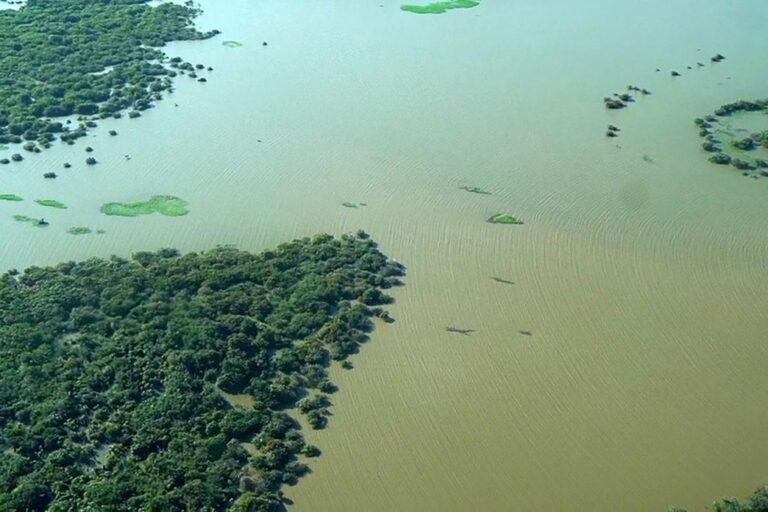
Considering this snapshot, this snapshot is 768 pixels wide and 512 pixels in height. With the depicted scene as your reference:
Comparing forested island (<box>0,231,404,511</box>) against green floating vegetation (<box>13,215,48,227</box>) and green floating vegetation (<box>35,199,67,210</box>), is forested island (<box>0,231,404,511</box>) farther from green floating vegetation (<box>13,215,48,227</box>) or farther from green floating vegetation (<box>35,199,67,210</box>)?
green floating vegetation (<box>35,199,67,210</box>)

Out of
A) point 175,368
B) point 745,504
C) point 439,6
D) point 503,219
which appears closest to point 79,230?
point 175,368

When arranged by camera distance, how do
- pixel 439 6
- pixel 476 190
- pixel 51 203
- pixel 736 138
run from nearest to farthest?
pixel 51 203, pixel 476 190, pixel 736 138, pixel 439 6

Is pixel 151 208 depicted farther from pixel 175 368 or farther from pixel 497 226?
pixel 497 226

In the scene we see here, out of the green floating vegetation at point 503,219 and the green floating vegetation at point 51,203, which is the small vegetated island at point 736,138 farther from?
the green floating vegetation at point 51,203

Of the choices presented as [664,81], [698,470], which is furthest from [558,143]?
[698,470]

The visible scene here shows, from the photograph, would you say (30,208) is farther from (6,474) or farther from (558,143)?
(558,143)

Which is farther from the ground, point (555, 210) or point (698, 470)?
point (555, 210)

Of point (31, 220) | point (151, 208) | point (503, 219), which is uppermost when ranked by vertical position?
point (503, 219)

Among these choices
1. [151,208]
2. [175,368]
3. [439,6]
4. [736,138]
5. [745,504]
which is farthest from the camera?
[439,6]
